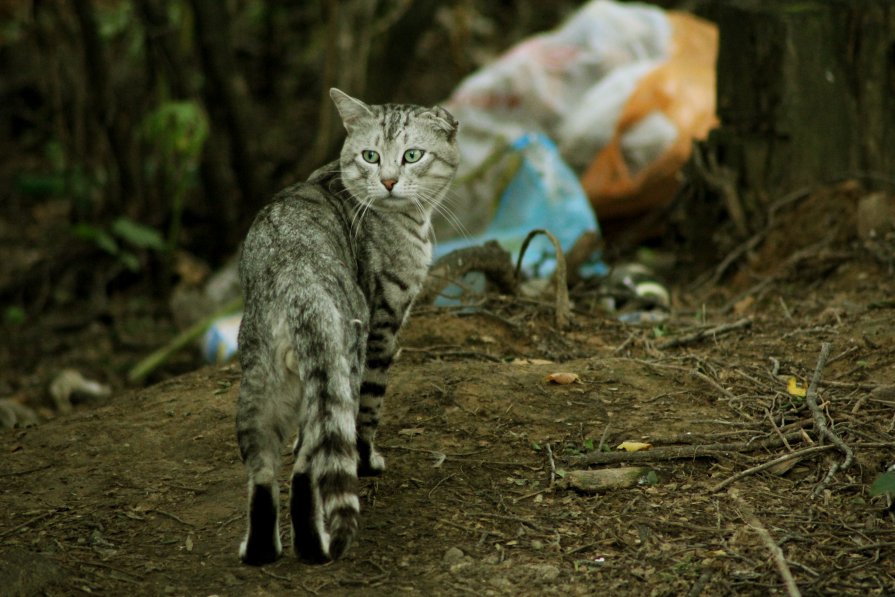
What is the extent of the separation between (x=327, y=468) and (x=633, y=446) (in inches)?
46.1

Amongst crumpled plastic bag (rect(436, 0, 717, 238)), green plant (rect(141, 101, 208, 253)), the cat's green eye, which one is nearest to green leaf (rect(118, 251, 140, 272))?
green plant (rect(141, 101, 208, 253))

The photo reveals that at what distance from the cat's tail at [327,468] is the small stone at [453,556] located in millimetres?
324

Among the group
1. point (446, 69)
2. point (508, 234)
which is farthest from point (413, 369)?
point (446, 69)

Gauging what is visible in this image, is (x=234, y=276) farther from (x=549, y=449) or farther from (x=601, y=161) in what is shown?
(x=549, y=449)

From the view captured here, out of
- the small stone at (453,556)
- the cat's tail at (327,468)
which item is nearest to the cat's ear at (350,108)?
the cat's tail at (327,468)

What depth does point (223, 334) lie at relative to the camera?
6.08m

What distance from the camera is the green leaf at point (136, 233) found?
721 centimetres

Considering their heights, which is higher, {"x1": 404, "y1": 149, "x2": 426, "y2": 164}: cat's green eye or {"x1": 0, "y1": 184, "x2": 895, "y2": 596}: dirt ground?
{"x1": 404, "y1": 149, "x2": 426, "y2": 164}: cat's green eye

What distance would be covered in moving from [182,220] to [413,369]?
14.3ft

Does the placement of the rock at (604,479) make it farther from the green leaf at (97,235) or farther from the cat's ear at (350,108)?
the green leaf at (97,235)

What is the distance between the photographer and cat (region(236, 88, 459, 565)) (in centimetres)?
292

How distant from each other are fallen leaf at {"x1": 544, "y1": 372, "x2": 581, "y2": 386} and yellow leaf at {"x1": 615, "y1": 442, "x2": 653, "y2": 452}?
52cm

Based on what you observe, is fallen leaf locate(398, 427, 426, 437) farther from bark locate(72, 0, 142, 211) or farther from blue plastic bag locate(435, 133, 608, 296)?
bark locate(72, 0, 142, 211)

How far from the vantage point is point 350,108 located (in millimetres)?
3982
